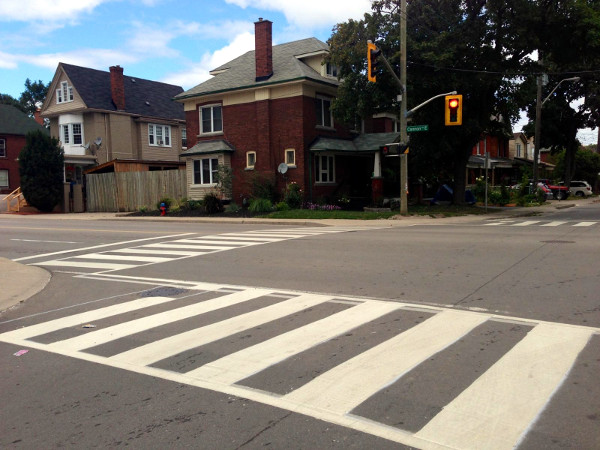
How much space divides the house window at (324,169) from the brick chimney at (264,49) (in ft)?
18.2

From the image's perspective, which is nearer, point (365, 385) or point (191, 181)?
point (365, 385)

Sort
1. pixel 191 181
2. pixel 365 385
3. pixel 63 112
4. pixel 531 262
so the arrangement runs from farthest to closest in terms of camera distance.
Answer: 1. pixel 63 112
2. pixel 191 181
3. pixel 531 262
4. pixel 365 385

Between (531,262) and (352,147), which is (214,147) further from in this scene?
(531,262)

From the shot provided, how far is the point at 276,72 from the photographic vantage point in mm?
28938

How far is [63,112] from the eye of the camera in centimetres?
4006

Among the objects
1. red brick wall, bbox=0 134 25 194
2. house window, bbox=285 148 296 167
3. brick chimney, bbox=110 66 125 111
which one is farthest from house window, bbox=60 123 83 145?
house window, bbox=285 148 296 167

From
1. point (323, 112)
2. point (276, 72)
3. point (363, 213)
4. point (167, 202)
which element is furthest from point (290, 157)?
point (167, 202)

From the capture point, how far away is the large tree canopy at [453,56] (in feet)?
73.4

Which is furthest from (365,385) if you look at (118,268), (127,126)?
(127,126)

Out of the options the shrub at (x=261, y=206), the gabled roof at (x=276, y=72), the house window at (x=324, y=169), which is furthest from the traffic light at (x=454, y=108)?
the house window at (x=324, y=169)

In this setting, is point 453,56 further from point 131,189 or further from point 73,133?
point 73,133

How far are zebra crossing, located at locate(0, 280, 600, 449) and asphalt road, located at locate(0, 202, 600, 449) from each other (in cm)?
2

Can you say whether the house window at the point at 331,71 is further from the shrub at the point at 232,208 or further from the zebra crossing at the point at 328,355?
the zebra crossing at the point at 328,355

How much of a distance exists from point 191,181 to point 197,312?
2501cm
